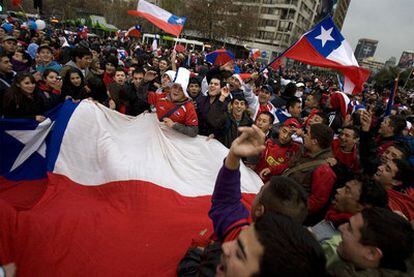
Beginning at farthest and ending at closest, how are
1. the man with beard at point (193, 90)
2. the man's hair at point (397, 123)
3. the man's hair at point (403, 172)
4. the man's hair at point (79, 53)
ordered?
the man's hair at point (79, 53) < the man with beard at point (193, 90) < the man's hair at point (397, 123) < the man's hair at point (403, 172)

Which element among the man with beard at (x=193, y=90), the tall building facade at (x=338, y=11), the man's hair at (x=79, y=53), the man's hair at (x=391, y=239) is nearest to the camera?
the man's hair at (x=391, y=239)

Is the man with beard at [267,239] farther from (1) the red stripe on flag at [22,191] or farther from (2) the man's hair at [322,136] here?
(1) the red stripe on flag at [22,191]

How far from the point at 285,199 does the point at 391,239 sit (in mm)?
593

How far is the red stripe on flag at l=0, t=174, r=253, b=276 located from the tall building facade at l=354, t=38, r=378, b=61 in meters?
162

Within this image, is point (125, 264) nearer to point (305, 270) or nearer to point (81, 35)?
point (305, 270)

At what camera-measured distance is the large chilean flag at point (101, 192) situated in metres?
2.04

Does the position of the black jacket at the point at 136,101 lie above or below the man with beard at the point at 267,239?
below

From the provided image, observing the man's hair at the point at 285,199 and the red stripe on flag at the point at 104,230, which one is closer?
the man's hair at the point at 285,199

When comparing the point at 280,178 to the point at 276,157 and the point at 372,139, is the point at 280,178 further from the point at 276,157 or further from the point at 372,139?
the point at 372,139

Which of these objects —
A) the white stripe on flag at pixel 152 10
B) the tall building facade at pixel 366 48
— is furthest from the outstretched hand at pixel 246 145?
the tall building facade at pixel 366 48

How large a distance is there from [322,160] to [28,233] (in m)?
2.78

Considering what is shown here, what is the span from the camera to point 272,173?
11.8 feet

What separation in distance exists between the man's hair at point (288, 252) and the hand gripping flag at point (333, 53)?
199 inches

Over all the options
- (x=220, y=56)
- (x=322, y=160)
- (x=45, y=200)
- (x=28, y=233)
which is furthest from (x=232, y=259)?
(x=220, y=56)
